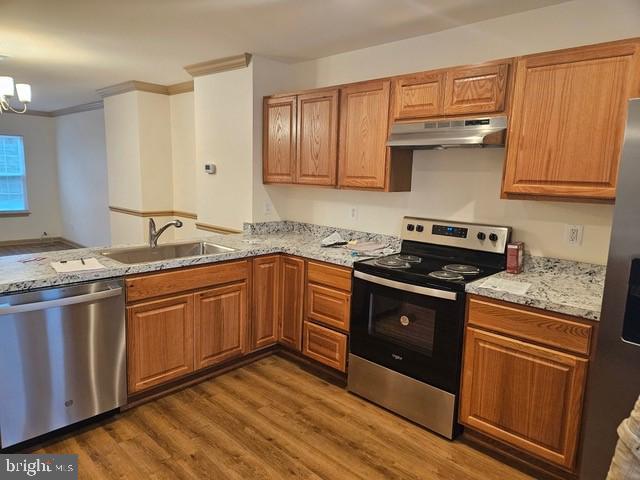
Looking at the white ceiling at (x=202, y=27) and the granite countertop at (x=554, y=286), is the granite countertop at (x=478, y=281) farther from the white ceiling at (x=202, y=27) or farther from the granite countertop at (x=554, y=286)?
the white ceiling at (x=202, y=27)

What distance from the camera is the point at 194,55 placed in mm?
3781

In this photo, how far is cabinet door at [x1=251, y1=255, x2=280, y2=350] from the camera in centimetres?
329

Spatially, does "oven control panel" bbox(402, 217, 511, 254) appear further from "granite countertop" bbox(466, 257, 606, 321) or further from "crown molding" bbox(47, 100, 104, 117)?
"crown molding" bbox(47, 100, 104, 117)

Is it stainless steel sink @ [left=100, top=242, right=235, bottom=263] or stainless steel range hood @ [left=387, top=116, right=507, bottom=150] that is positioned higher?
stainless steel range hood @ [left=387, top=116, right=507, bottom=150]

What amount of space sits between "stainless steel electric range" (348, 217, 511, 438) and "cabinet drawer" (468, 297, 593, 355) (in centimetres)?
11

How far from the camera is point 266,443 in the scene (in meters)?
2.38

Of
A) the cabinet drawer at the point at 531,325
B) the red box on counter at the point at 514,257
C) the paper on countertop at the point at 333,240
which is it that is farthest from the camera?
the paper on countertop at the point at 333,240

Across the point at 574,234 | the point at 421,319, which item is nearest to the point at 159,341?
the point at 421,319

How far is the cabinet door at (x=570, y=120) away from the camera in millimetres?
2033

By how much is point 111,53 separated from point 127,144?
1.82m

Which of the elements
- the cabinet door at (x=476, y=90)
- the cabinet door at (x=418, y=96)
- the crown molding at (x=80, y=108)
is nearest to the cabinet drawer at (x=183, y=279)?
the cabinet door at (x=418, y=96)

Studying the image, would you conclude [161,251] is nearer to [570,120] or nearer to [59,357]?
[59,357]

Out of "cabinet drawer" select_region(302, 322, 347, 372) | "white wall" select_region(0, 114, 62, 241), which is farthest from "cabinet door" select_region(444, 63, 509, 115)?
"white wall" select_region(0, 114, 62, 241)

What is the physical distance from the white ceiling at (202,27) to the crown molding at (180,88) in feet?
2.29
